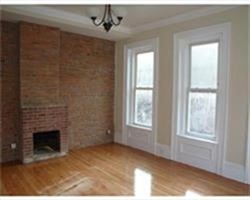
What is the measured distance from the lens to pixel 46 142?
478cm

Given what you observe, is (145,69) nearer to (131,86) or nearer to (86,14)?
(131,86)

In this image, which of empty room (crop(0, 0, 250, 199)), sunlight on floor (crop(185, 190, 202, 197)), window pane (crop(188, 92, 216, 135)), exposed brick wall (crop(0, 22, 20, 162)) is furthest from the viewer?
exposed brick wall (crop(0, 22, 20, 162))

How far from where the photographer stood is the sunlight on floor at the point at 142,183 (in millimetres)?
3027

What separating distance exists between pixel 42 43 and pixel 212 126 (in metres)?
3.48

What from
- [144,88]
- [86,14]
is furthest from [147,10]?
[144,88]

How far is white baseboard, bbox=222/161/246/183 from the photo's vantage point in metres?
3.42

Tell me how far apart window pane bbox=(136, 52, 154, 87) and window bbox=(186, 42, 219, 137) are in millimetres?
1007

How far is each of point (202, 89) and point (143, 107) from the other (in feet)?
5.12

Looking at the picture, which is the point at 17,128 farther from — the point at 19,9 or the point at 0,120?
the point at 19,9

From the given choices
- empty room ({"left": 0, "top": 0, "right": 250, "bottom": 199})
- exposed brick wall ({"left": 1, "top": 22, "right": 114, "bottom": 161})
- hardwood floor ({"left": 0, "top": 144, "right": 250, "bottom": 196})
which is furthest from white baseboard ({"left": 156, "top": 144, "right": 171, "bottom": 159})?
exposed brick wall ({"left": 1, "top": 22, "right": 114, "bottom": 161})

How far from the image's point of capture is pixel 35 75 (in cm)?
432

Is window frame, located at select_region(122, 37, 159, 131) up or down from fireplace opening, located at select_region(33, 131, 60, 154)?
up

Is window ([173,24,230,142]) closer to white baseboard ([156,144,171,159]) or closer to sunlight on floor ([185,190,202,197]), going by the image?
white baseboard ([156,144,171,159])

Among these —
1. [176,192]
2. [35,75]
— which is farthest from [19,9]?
[176,192]
